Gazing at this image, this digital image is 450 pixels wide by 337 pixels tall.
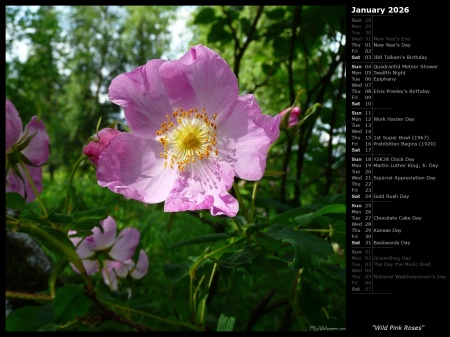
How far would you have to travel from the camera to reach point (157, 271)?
5.12 feet

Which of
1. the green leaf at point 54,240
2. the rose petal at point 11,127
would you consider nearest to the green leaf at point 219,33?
the rose petal at point 11,127

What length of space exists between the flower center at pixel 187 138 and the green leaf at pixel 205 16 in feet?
2.57

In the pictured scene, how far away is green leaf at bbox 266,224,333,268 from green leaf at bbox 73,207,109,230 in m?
0.22

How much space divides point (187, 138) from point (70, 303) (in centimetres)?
29

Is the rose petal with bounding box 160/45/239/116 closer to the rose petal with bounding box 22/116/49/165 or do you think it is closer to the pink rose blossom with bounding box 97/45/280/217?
the pink rose blossom with bounding box 97/45/280/217

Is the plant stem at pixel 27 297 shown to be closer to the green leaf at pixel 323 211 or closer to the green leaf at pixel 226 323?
the green leaf at pixel 226 323

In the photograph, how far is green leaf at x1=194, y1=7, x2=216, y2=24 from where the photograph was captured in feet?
4.70

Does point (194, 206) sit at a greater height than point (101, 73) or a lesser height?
lesser

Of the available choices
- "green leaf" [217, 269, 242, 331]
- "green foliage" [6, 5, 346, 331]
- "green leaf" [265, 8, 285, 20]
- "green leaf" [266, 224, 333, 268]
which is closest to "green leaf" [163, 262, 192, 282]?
"green foliage" [6, 5, 346, 331]

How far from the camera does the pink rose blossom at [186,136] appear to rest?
0.63 metres
